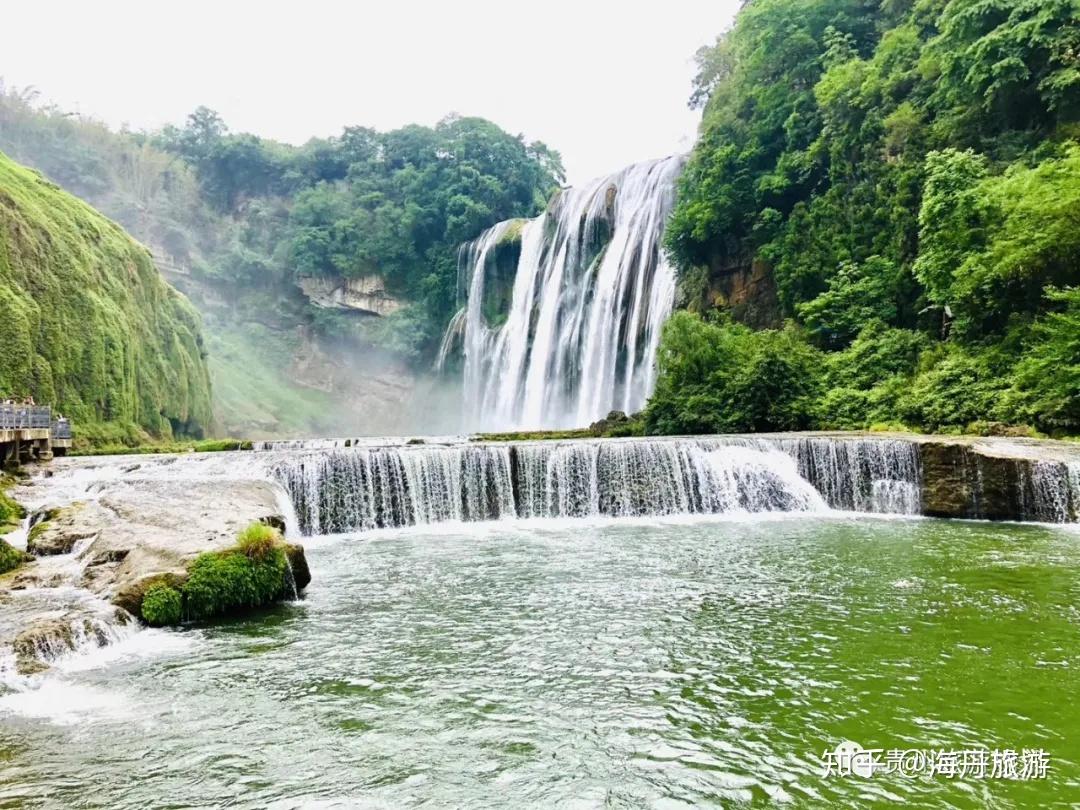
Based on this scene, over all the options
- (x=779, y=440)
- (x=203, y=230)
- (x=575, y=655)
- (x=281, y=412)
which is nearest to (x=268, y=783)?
(x=575, y=655)

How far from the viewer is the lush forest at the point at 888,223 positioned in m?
15.7

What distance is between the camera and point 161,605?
20.7ft

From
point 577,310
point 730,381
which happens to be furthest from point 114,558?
point 577,310

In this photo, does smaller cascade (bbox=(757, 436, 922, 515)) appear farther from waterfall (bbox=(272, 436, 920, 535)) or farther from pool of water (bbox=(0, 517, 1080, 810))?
pool of water (bbox=(0, 517, 1080, 810))

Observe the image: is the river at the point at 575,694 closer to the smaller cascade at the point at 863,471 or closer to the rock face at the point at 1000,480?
the rock face at the point at 1000,480

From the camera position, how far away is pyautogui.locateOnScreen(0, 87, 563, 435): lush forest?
45.9m

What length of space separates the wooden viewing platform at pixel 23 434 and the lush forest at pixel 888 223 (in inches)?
624

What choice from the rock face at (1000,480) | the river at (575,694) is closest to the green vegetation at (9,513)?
the river at (575,694)

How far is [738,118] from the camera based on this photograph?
26578 millimetres

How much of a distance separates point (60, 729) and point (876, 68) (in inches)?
1007

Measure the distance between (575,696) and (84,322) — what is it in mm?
26171

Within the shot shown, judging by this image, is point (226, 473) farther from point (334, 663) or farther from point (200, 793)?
point (200, 793)

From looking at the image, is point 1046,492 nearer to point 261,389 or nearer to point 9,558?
point 9,558

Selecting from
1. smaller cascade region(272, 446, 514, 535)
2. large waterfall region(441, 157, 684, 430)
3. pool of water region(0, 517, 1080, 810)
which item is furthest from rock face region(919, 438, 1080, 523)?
large waterfall region(441, 157, 684, 430)
